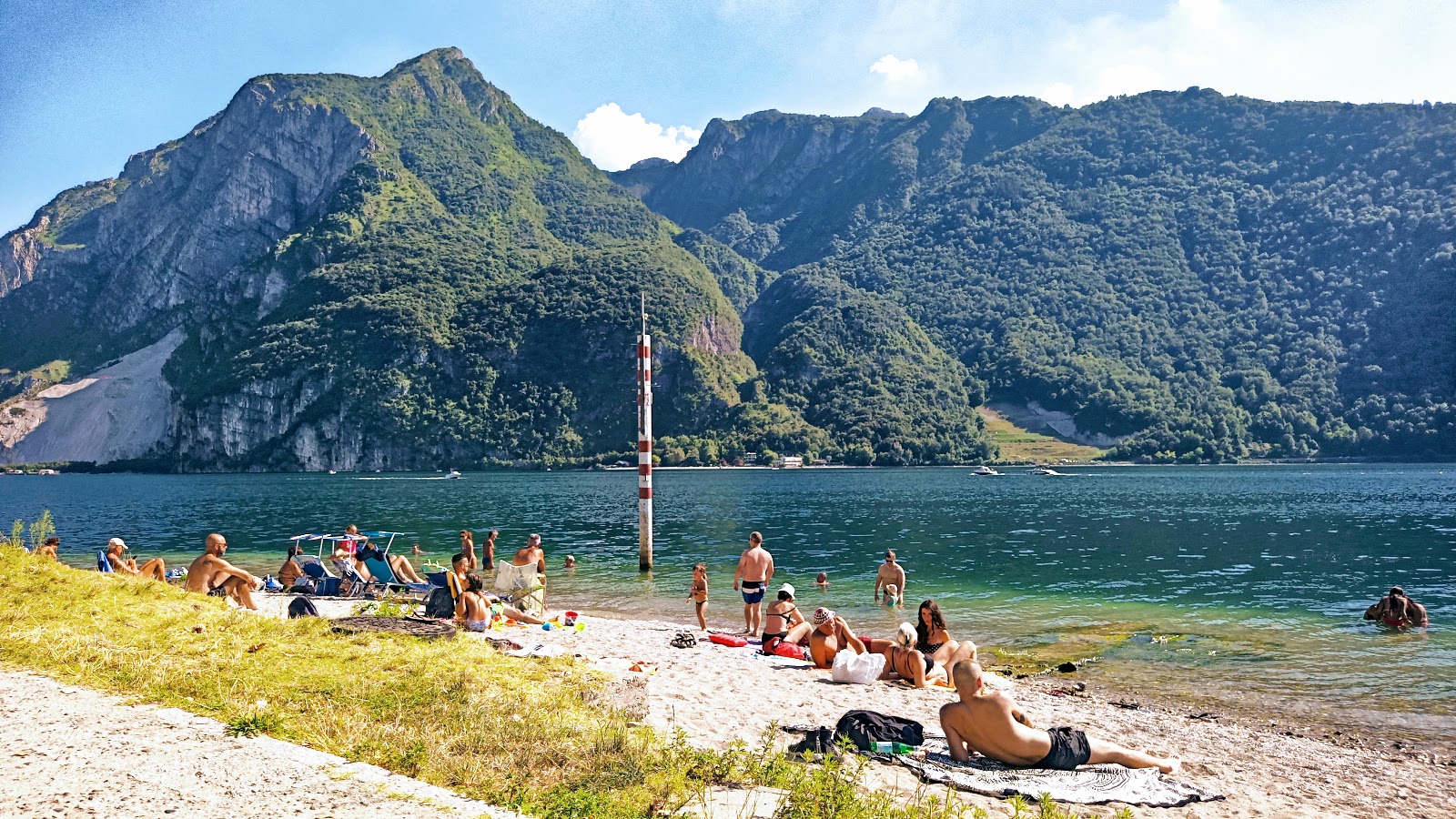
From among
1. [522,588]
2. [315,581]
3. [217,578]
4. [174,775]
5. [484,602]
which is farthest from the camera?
[315,581]

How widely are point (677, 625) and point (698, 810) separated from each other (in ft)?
49.4

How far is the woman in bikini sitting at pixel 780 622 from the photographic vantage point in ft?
55.6

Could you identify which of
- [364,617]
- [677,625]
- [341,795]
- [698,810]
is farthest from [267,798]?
[677,625]

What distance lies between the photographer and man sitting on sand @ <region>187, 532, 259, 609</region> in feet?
56.9

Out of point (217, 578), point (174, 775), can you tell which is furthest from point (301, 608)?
point (174, 775)

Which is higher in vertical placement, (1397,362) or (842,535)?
(1397,362)

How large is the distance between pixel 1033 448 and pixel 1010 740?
183 meters

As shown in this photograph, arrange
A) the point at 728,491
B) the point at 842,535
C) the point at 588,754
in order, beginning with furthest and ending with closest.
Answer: the point at 728,491, the point at 842,535, the point at 588,754

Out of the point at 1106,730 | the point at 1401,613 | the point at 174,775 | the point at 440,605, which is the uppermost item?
the point at 174,775

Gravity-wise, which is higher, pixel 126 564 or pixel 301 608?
pixel 301 608

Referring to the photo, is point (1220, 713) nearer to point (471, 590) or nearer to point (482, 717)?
point (482, 717)

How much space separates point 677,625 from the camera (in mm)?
21453

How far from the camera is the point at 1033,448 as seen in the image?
18238cm

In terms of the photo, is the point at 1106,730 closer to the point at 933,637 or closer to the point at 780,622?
the point at 933,637
